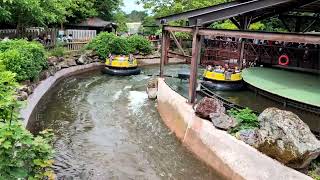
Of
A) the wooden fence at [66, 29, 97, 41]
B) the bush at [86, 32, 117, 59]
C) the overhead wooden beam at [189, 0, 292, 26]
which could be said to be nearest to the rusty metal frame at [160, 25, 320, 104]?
the overhead wooden beam at [189, 0, 292, 26]

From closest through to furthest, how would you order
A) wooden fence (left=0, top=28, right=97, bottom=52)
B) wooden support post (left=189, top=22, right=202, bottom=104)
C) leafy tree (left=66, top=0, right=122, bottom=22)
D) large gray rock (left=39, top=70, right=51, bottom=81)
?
wooden support post (left=189, top=22, right=202, bottom=104)
large gray rock (left=39, top=70, right=51, bottom=81)
wooden fence (left=0, top=28, right=97, bottom=52)
leafy tree (left=66, top=0, right=122, bottom=22)

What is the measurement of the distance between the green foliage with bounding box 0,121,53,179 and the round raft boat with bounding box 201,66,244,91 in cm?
1011

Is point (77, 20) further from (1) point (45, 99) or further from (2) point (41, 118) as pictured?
(2) point (41, 118)

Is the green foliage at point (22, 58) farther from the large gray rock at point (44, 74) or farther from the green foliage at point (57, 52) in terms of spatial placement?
the green foliage at point (57, 52)

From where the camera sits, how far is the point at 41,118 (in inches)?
505

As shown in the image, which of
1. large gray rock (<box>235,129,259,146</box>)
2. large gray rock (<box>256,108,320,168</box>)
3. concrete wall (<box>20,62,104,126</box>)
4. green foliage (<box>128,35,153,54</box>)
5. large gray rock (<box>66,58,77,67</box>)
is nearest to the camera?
large gray rock (<box>256,108,320,168</box>)

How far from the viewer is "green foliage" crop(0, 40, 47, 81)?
1279 centimetres

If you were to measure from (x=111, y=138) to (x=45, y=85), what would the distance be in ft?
22.4

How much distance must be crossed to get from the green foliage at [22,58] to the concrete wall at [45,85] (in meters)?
0.77

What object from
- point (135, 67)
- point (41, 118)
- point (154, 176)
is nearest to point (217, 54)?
point (135, 67)

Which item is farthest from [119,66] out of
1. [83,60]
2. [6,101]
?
[6,101]

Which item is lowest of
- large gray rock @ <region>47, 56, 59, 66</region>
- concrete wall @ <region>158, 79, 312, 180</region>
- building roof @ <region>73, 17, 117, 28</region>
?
concrete wall @ <region>158, 79, 312, 180</region>

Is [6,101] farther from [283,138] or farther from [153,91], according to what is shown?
[153,91]

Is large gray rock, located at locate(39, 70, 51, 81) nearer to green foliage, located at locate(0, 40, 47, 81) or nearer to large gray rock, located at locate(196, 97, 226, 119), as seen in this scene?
green foliage, located at locate(0, 40, 47, 81)
